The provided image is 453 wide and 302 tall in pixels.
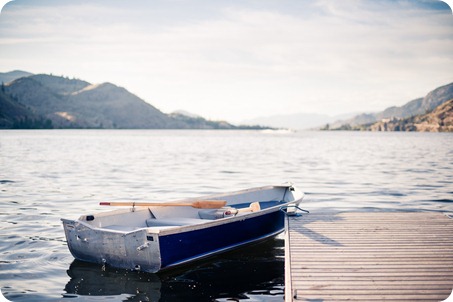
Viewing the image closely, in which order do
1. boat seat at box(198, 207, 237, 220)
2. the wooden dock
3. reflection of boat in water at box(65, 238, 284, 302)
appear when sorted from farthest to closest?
boat seat at box(198, 207, 237, 220) → reflection of boat in water at box(65, 238, 284, 302) → the wooden dock

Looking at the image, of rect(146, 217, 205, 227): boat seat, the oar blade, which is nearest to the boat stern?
rect(146, 217, 205, 227): boat seat

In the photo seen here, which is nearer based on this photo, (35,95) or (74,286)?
(74,286)

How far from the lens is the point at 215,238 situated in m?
9.27

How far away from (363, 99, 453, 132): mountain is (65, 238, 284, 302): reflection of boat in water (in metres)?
109

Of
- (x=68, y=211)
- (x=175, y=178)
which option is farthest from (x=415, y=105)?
(x=68, y=211)

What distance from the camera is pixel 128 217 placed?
9.73 m

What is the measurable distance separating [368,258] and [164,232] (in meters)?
3.34

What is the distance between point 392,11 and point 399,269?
9.36 metres

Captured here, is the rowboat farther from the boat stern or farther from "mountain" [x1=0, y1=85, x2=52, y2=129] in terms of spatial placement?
"mountain" [x1=0, y1=85, x2=52, y2=129]

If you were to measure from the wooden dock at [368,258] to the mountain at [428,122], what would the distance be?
108 m

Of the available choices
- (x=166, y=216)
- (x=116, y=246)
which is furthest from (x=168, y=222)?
(x=116, y=246)

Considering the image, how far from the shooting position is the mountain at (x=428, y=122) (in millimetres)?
117500

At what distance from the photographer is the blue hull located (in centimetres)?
820

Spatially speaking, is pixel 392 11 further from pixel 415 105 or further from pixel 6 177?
pixel 415 105
